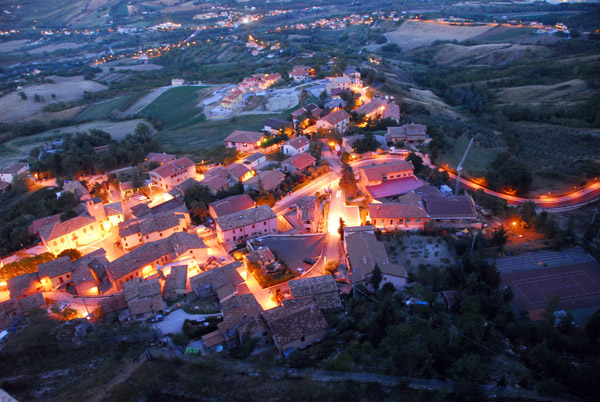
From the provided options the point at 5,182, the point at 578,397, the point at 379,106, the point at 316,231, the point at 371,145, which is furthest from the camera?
the point at 379,106

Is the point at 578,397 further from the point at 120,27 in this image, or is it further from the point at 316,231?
the point at 120,27

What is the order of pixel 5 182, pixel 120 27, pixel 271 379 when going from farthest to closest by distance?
pixel 120 27
pixel 5 182
pixel 271 379

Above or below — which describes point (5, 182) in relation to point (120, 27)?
below

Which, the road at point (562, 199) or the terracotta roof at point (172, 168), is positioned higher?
the terracotta roof at point (172, 168)

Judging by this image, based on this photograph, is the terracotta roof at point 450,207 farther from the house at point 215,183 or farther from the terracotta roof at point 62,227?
the terracotta roof at point 62,227

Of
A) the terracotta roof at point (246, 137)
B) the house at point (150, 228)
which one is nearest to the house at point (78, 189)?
the house at point (150, 228)

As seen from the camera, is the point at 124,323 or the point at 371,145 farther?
the point at 371,145

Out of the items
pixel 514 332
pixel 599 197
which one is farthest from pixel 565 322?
pixel 599 197

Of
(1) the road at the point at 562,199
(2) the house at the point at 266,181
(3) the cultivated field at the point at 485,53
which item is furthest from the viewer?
(3) the cultivated field at the point at 485,53
